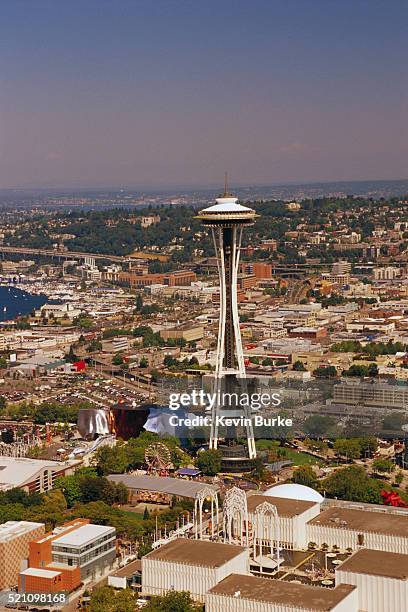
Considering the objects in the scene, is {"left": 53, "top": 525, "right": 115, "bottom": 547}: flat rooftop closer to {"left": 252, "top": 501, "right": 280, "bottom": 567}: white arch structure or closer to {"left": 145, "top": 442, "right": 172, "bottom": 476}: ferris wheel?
{"left": 252, "top": 501, "right": 280, "bottom": 567}: white arch structure

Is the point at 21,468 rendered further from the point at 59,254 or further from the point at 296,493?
the point at 59,254

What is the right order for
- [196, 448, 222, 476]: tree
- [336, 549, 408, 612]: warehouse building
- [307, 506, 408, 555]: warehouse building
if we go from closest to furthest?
[336, 549, 408, 612]: warehouse building < [307, 506, 408, 555]: warehouse building < [196, 448, 222, 476]: tree

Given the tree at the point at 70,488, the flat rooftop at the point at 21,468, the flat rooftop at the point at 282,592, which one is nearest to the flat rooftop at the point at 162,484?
the tree at the point at 70,488

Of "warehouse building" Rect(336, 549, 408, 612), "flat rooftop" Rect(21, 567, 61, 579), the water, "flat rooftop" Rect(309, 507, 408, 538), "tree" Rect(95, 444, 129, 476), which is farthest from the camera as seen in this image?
the water

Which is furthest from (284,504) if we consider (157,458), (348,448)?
(348,448)

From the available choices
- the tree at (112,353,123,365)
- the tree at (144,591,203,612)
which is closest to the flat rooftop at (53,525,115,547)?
the tree at (144,591,203,612)

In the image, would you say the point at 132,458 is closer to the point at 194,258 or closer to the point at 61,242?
the point at 194,258

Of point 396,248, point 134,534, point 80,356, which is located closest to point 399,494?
point 134,534
